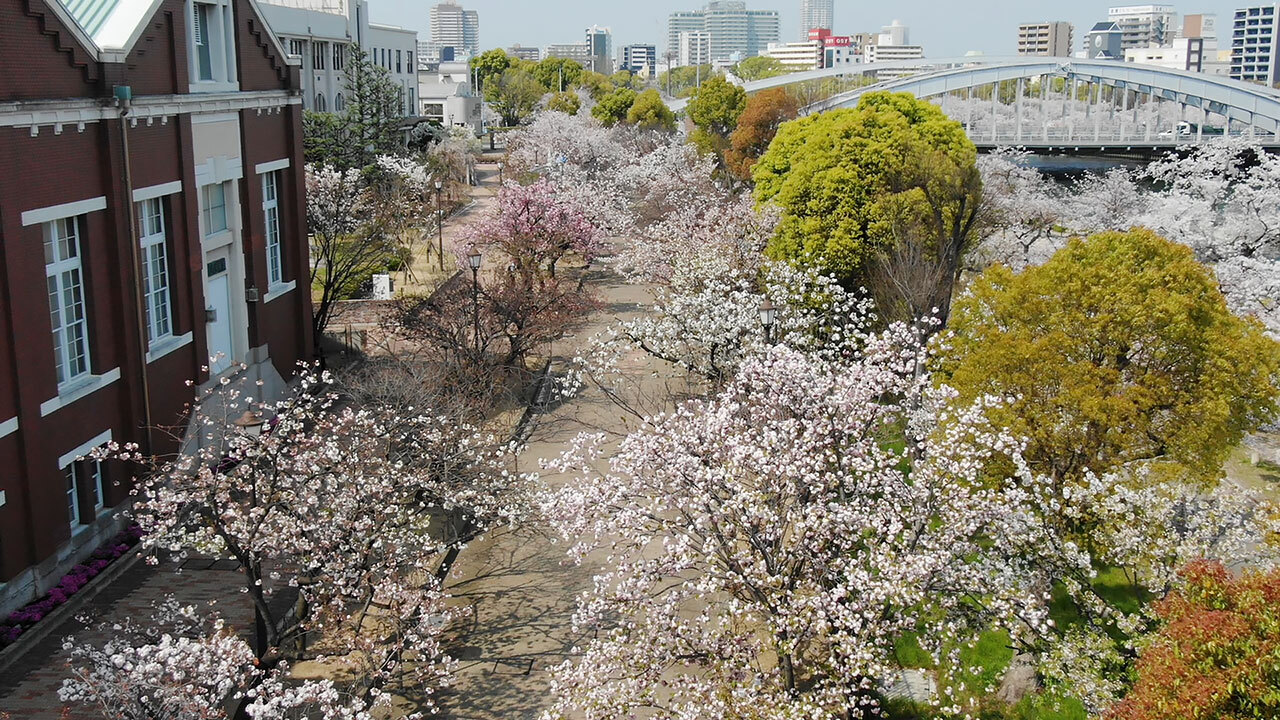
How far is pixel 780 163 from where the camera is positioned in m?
29.7

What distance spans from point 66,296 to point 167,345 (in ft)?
8.90

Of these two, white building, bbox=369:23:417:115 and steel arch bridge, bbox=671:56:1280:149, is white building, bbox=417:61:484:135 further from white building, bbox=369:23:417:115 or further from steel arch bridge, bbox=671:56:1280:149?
steel arch bridge, bbox=671:56:1280:149

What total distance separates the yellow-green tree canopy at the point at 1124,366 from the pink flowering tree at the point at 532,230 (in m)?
16.2

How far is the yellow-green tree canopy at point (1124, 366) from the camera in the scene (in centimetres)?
1409

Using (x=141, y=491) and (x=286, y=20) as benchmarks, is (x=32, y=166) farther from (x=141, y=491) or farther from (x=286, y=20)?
(x=286, y=20)

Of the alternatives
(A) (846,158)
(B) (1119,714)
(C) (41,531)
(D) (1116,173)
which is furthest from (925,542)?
(D) (1116,173)

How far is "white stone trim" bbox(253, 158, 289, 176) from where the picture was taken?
21.9 metres

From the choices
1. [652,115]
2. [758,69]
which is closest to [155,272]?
[652,115]

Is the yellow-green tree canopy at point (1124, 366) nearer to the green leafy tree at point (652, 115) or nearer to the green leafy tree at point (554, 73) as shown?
the green leafy tree at point (652, 115)

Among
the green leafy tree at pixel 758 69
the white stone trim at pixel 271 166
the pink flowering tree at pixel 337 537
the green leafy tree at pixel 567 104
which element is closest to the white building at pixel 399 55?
the green leafy tree at pixel 567 104

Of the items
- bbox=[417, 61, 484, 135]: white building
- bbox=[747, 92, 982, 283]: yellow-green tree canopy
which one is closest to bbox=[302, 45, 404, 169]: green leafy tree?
bbox=[747, 92, 982, 283]: yellow-green tree canopy

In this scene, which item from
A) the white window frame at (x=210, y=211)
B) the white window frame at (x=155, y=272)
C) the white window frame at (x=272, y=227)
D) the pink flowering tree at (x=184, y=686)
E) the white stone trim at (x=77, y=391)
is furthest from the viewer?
the white window frame at (x=272, y=227)

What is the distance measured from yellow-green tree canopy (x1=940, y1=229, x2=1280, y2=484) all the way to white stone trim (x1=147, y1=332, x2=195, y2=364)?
493 inches

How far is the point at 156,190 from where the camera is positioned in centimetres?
1753
